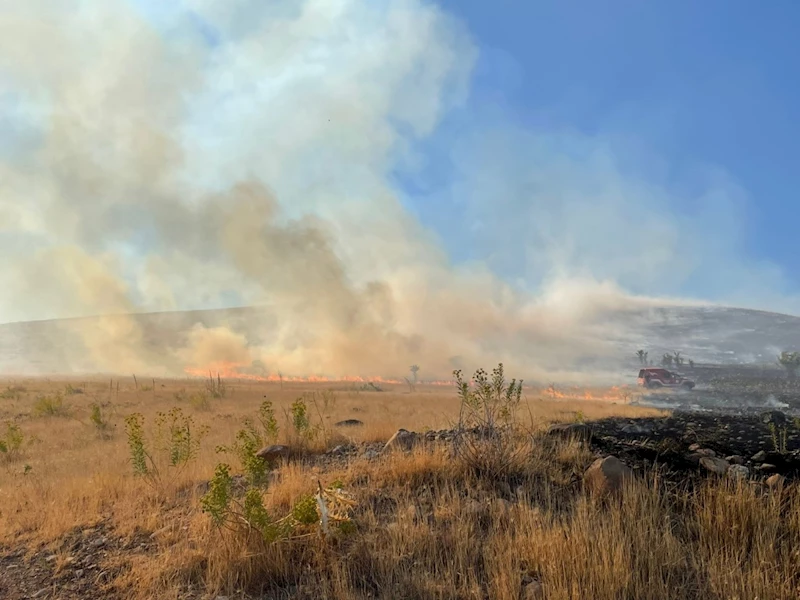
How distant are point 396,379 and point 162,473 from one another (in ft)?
177

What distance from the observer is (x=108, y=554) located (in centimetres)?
465

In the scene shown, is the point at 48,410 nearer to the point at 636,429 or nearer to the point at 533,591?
the point at 636,429

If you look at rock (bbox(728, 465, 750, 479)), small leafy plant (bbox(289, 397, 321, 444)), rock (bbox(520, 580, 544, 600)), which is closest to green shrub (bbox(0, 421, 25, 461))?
small leafy plant (bbox(289, 397, 321, 444))

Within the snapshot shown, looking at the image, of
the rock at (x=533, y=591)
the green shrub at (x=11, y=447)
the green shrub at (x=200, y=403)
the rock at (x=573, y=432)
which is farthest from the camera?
the green shrub at (x=200, y=403)

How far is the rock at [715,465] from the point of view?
16.3ft

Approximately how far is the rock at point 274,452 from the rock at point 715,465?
5708mm

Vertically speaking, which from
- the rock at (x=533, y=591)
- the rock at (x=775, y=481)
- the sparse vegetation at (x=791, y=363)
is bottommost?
the rock at (x=533, y=591)

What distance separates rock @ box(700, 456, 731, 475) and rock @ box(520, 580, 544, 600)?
9.41 ft

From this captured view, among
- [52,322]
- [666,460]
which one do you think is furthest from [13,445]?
[52,322]

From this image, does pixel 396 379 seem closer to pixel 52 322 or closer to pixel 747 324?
pixel 747 324

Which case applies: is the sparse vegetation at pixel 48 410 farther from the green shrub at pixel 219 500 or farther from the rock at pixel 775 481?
the rock at pixel 775 481

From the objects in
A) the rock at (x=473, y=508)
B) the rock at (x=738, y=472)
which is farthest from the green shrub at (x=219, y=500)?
the rock at (x=738, y=472)

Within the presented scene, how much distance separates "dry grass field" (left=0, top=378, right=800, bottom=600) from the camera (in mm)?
3197

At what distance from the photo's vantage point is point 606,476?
4.70 metres
